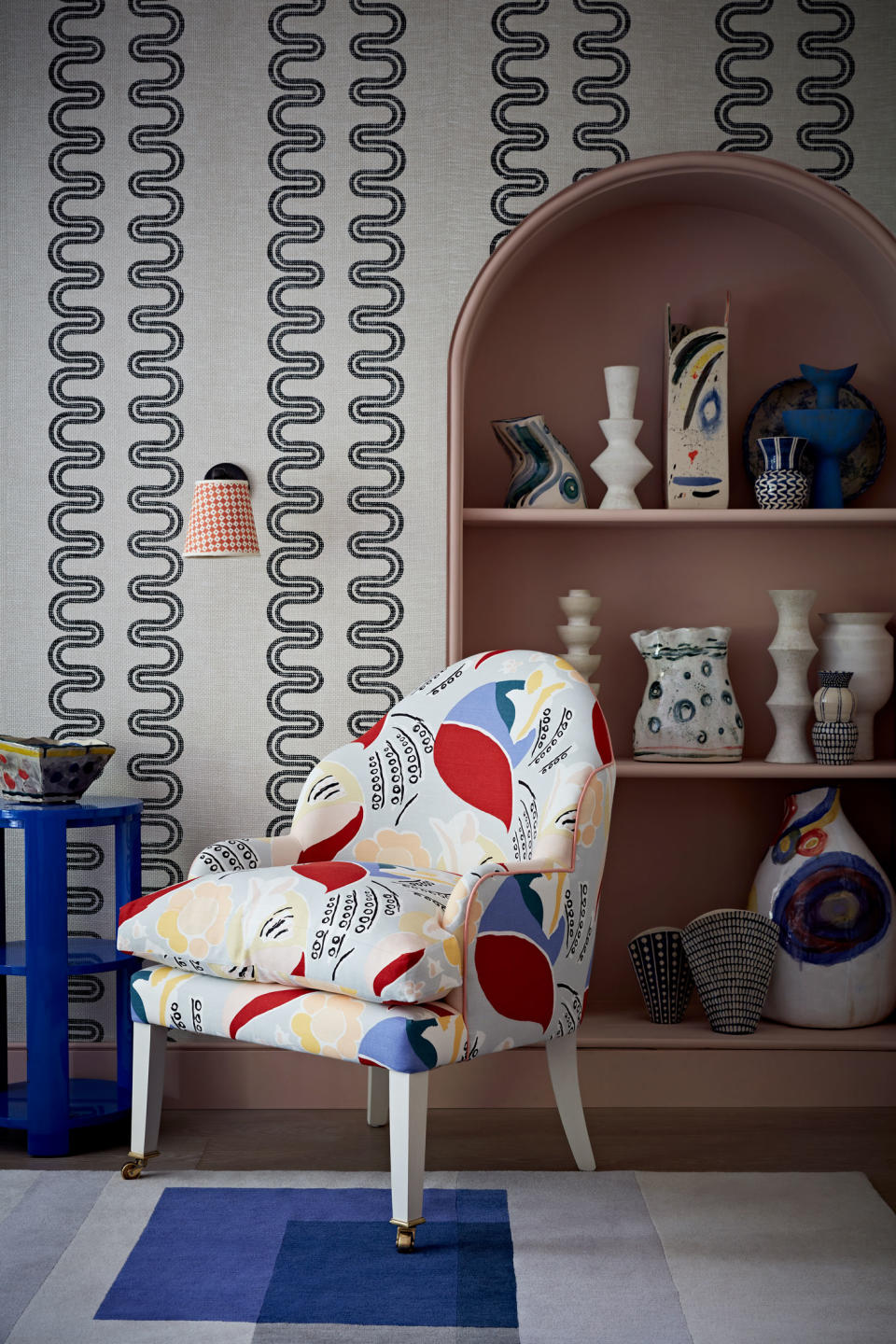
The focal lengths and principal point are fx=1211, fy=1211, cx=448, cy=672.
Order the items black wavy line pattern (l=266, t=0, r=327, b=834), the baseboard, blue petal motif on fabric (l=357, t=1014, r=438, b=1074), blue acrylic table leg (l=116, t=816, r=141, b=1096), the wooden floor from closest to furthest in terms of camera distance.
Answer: blue petal motif on fabric (l=357, t=1014, r=438, b=1074)
the wooden floor
blue acrylic table leg (l=116, t=816, r=141, b=1096)
the baseboard
black wavy line pattern (l=266, t=0, r=327, b=834)

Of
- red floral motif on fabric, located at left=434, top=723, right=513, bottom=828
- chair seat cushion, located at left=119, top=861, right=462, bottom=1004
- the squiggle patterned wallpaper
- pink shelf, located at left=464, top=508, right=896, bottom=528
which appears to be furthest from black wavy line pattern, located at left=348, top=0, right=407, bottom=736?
chair seat cushion, located at left=119, top=861, right=462, bottom=1004

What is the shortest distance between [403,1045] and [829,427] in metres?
1.72

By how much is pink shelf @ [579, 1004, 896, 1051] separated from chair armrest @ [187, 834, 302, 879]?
0.81m

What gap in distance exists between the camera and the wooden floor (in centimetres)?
230

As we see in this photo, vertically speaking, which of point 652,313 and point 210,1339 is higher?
point 652,313

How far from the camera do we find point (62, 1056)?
2.38 m

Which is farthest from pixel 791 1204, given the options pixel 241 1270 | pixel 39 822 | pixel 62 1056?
pixel 39 822

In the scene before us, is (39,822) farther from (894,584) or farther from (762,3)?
(762,3)

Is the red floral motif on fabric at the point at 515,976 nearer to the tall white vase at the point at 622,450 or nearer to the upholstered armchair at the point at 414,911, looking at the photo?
the upholstered armchair at the point at 414,911

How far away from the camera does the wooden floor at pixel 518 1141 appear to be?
2.30 metres

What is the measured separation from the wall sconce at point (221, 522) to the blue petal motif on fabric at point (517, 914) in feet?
3.39

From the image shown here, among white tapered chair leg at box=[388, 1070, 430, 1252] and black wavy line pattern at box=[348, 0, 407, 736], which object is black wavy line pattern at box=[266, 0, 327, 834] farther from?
white tapered chair leg at box=[388, 1070, 430, 1252]

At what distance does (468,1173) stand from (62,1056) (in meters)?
0.83

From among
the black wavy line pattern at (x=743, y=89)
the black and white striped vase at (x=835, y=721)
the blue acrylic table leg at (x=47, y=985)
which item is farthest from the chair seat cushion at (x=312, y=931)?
the black wavy line pattern at (x=743, y=89)
